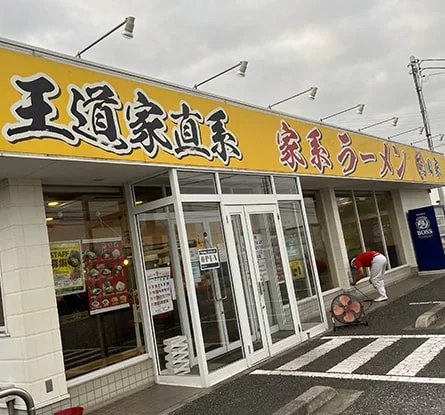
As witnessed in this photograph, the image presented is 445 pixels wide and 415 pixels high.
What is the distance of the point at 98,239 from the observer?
6367 mm

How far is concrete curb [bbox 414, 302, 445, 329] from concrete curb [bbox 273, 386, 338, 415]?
320 centimetres

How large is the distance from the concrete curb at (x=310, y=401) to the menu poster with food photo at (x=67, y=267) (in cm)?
314

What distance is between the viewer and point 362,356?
6.17 m

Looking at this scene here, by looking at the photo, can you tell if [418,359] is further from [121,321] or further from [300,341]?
[121,321]

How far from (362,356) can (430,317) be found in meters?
2.14

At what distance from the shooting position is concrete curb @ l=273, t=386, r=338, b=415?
4250 mm

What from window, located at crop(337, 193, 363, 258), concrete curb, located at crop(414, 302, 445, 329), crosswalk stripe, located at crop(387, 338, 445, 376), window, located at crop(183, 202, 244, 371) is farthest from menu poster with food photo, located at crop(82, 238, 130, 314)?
window, located at crop(337, 193, 363, 258)

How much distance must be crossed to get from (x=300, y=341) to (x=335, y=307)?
1.06 metres

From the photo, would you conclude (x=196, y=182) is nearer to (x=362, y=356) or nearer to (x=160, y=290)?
(x=160, y=290)

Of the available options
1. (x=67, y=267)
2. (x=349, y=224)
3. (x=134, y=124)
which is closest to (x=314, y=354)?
(x=67, y=267)

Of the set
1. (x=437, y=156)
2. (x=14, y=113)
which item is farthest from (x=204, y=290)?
(x=437, y=156)

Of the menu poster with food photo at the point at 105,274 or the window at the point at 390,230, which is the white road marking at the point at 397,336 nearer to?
the menu poster with food photo at the point at 105,274

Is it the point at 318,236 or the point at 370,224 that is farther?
the point at 370,224

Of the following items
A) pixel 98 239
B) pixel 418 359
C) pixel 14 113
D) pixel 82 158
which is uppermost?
pixel 14 113
